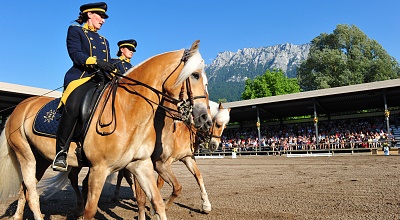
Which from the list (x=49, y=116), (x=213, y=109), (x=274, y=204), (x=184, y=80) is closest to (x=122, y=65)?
(x=49, y=116)

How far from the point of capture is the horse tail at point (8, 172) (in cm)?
585

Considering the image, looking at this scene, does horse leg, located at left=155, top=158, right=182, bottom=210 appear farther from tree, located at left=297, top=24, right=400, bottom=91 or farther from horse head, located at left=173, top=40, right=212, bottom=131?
tree, located at left=297, top=24, right=400, bottom=91

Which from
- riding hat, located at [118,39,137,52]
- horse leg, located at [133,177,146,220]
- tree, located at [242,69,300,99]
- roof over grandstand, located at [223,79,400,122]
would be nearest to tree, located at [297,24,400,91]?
Result: tree, located at [242,69,300,99]

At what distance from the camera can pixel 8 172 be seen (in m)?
5.88

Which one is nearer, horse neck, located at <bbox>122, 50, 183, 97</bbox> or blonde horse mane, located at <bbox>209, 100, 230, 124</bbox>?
horse neck, located at <bbox>122, 50, 183, 97</bbox>

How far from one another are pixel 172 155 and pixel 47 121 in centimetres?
273

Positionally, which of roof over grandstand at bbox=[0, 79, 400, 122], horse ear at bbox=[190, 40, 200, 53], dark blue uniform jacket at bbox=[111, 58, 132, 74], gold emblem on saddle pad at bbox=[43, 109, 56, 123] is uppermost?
roof over grandstand at bbox=[0, 79, 400, 122]

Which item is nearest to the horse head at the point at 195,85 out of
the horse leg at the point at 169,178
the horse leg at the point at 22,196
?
the horse leg at the point at 169,178

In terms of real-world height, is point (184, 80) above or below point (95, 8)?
below

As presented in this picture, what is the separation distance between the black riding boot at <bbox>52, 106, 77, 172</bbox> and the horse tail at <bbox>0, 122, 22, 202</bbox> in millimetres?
1991

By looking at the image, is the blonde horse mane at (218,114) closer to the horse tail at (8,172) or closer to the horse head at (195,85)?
the horse head at (195,85)

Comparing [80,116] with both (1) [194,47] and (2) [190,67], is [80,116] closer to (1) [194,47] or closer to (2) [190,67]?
(2) [190,67]

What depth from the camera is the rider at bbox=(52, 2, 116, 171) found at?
4.44m

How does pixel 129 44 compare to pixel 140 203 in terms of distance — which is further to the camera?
pixel 129 44
